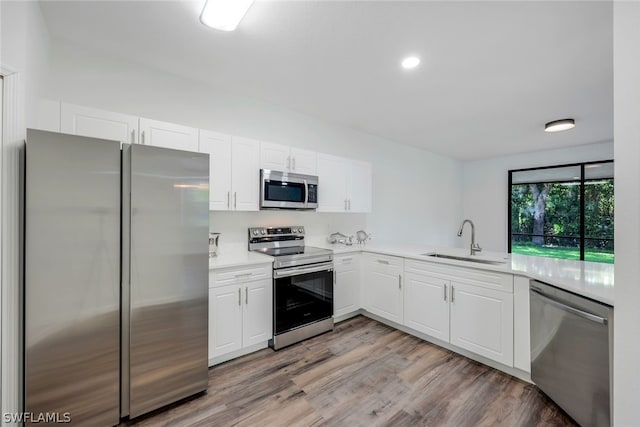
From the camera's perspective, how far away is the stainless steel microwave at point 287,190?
2.87 metres

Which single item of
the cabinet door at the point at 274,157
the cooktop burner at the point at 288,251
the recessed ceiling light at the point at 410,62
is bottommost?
the cooktop burner at the point at 288,251

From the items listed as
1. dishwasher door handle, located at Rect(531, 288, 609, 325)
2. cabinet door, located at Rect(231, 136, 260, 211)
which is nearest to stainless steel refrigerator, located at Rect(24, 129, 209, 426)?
cabinet door, located at Rect(231, 136, 260, 211)

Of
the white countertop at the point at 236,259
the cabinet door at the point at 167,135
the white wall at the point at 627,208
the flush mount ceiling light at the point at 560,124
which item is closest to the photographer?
the white wall at the point at 627,208

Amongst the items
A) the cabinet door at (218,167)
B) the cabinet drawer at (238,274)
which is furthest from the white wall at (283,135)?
the cabinet drawer at (238,274)

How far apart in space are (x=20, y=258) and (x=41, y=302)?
27cm

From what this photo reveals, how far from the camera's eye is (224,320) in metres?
2.38

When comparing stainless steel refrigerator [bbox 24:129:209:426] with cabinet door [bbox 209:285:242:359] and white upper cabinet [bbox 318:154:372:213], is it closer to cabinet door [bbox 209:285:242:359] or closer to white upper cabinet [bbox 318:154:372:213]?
cabinet door [bbox 209:285:242:359]

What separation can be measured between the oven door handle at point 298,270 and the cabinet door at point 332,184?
Result: 77cm

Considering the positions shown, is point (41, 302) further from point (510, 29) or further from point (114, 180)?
point (510, 29)

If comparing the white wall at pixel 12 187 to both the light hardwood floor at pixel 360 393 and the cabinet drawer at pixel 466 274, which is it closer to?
the light hardwood floor at pixel 360 393

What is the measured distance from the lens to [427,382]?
2.21 meters

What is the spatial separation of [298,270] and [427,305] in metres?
1.43

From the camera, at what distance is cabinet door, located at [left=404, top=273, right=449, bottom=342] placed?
270cm

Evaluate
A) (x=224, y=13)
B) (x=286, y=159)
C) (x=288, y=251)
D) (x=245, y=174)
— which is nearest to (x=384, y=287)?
(x=288, y=251)
